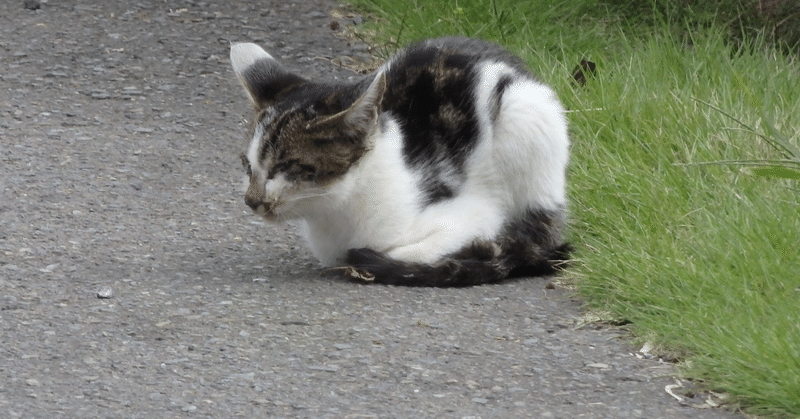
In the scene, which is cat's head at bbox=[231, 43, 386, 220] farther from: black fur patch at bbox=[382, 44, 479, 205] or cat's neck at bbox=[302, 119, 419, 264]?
black fur patch at bbox=[382, 44, 479, 205]

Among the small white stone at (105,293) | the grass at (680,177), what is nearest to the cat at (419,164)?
the grass at (680,177)

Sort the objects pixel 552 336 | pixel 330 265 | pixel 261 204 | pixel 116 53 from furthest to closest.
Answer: pixel 116 53
pixel 330 265
pixel 261 204
pixel 552 336

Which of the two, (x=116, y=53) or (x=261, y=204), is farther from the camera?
(x=116, y=53)

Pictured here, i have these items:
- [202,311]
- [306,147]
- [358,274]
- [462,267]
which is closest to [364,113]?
[306,147]

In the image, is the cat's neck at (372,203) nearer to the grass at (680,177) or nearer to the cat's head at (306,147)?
the cat's head at (306,147)

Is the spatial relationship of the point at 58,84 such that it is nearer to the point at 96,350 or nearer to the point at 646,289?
the point at 96,350

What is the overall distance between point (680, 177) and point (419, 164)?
3.82ft

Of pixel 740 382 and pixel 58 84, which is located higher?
pixel 740 382

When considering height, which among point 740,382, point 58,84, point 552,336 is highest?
point 740,382

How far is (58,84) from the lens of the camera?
21.9ft

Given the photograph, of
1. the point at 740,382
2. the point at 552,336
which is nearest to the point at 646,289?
the point at 552,336

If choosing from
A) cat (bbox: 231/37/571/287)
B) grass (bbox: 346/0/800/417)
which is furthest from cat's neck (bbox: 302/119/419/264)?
grass (bbox: 346/0/800/417)

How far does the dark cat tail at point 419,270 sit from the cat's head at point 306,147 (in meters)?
0.31

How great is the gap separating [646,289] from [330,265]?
126cm
